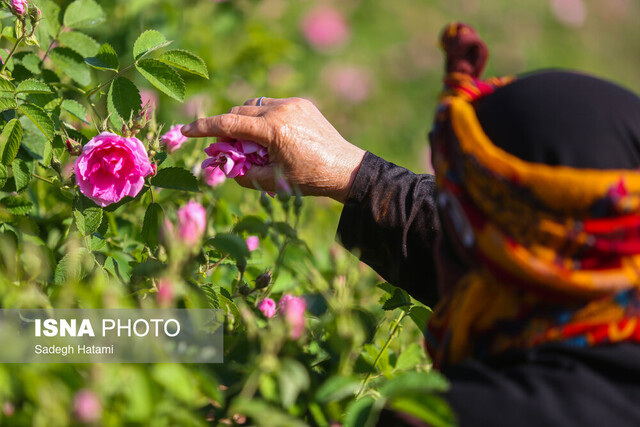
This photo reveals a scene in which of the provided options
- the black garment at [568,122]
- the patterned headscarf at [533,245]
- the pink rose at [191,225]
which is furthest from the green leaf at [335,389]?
the black garment at [568,122]

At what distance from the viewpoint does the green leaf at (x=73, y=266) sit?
1.35m

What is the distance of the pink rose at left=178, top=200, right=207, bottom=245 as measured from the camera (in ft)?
3.48

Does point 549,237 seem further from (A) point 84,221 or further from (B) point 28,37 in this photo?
(B) point 28,37

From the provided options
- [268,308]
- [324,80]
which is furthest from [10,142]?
[324,80]

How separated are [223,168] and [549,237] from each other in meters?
0.78

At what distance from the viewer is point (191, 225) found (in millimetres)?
1077

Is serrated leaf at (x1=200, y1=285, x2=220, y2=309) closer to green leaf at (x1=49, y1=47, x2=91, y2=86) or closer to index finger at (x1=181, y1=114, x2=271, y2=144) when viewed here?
index finger at (x1=181, y1=114, x2=271, y2=144)

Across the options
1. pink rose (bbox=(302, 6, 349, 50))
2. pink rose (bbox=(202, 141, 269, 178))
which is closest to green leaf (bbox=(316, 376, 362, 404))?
pink rose (bbox=(202, 141, 269, 178))

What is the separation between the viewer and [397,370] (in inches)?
63.6

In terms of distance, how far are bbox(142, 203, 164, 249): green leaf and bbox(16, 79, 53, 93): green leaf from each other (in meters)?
0.32

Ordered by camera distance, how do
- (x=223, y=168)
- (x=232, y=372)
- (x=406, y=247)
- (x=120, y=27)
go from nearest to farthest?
1. (x=232, y=372)
2. (x=223, y=168)
3. (x=406, y=247)
4. (x=120, y=27)

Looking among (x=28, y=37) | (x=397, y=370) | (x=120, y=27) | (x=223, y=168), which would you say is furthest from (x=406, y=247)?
(x=120, y=27)

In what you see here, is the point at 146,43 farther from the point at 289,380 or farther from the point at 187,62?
the point at 289,380

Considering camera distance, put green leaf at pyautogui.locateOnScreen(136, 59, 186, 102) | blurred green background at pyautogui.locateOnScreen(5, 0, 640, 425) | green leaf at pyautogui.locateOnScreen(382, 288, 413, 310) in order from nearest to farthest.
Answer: blurred green background at pyautogui.locateOnScreen(5, 0, 640, 425) → green leaf at pyautogui.locateOnScreen(382, 288, 413, 310) → green leaf at pyautogui.locateOnScreen(136, 59, 186, 102)
